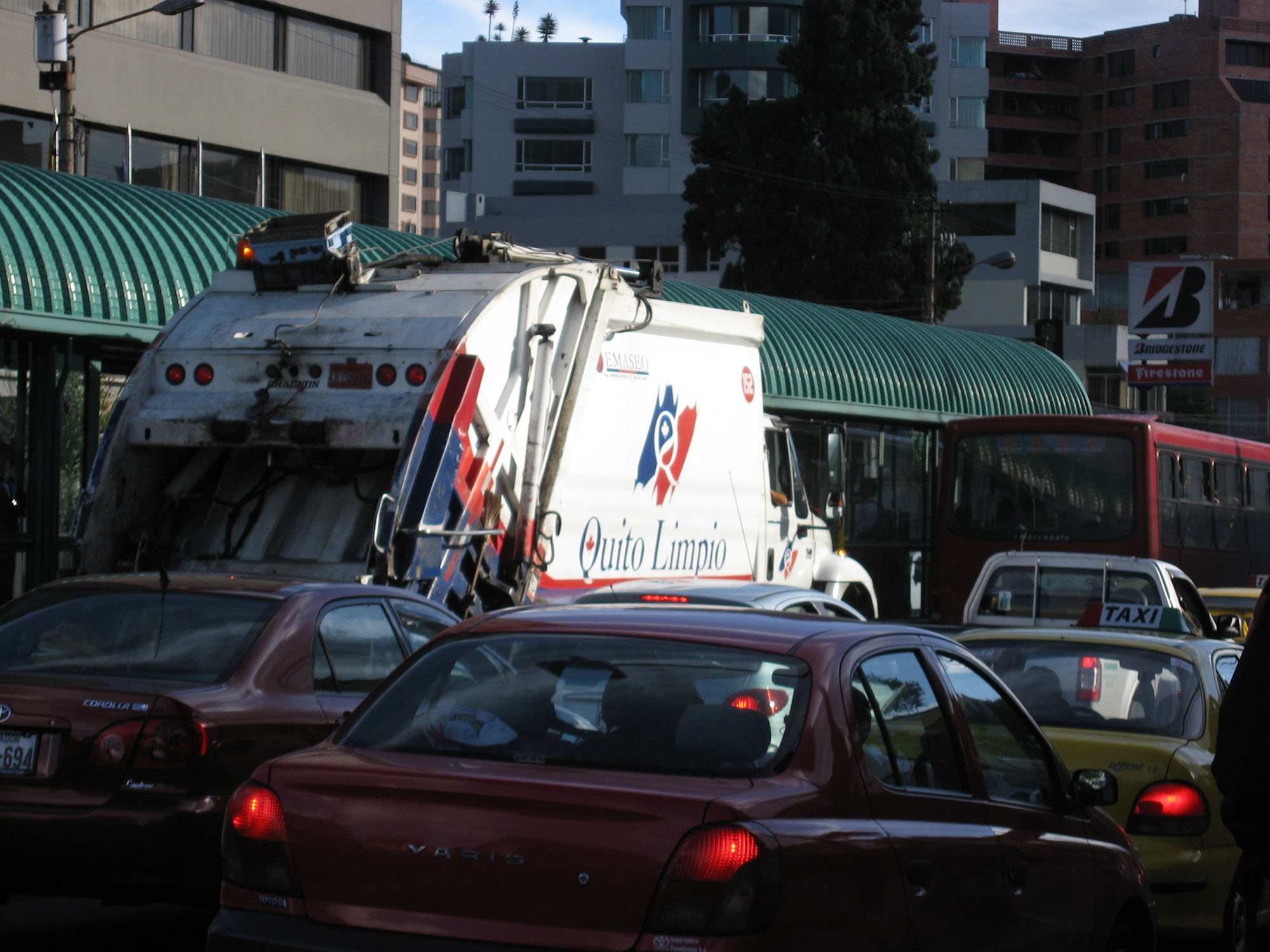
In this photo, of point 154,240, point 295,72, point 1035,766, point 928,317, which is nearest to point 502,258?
point 154,240

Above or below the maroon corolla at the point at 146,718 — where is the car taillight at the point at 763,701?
above

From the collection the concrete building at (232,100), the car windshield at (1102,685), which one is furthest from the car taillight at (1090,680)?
the concrete building at (232,100)

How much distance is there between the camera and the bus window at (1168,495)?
2066cm

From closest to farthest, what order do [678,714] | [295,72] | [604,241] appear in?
[678,714] → [295,72] → [604,241]

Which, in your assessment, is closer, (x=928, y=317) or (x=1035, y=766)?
(x=1035, y=766)

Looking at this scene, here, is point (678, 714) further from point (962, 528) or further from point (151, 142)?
point (151, 142)

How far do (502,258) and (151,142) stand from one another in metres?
18.6

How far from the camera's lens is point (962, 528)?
21.4 meters

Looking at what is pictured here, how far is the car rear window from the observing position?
432 cm

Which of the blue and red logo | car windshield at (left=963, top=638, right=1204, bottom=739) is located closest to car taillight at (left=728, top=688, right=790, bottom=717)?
car windshield at (left=963, top=638, right=1204, bottom=739)

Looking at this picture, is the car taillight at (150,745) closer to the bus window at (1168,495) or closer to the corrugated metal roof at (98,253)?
the corrugated metal roof at (98,253)

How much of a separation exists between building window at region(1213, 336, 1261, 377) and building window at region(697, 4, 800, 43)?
2928cm

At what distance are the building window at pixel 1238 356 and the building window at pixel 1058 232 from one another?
1435 centimetres

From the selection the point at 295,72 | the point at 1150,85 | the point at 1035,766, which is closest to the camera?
the point at 1035,766
